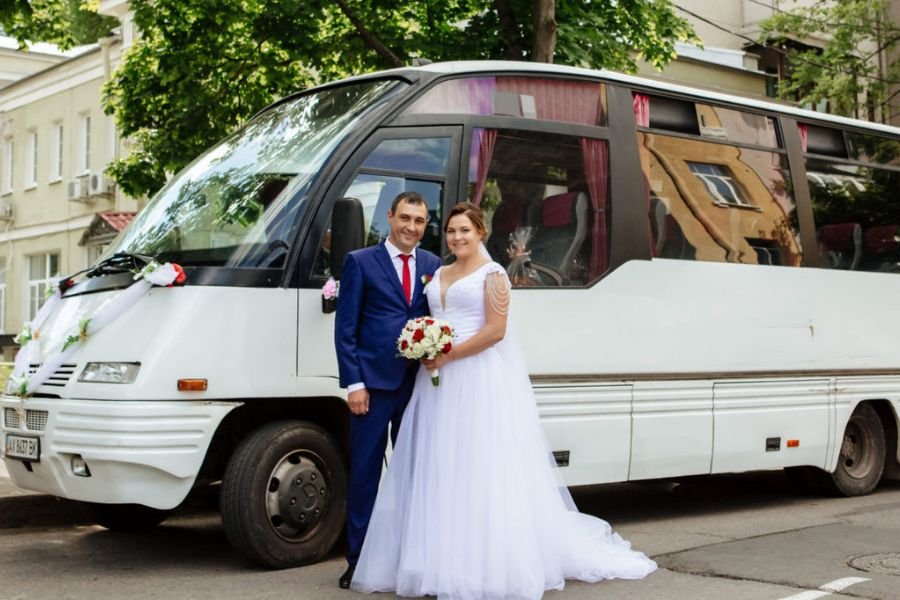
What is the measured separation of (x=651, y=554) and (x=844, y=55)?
2014 cm

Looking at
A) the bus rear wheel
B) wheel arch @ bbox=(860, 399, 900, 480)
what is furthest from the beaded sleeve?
wheel arch @ bbox=(860, 399, 900, 480)

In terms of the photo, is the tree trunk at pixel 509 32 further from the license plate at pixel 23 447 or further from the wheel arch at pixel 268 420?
the license plate at pixel 23 447

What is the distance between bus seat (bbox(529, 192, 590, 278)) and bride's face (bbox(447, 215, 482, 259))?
1904 millimetres

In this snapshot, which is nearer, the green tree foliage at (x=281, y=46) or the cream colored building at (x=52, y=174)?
the green tree foliage at (x=281, y=46)

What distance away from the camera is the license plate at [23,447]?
277 inches

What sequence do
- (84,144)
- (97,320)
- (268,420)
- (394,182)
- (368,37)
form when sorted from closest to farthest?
(97,320)
(268,420)
(394,182)
(368,37)
(84,144)

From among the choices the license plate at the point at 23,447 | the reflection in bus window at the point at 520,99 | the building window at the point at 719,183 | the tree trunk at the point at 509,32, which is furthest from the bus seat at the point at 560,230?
the tree trunk at the point at 509,32

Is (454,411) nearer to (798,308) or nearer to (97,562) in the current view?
(97,562)

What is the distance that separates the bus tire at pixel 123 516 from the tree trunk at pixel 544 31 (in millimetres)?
7078

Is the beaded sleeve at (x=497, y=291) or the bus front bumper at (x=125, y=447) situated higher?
the beaded sleeve at (x=497, y=291)

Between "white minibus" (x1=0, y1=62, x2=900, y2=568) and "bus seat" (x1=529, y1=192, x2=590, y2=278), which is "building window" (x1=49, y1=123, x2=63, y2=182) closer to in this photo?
"white minibus" (x1=0, y1=62, x2=900, y2=568)

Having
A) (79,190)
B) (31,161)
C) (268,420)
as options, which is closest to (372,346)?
(268,420)

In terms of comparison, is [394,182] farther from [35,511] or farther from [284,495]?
[35,511]

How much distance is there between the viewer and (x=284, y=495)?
7020 mm
